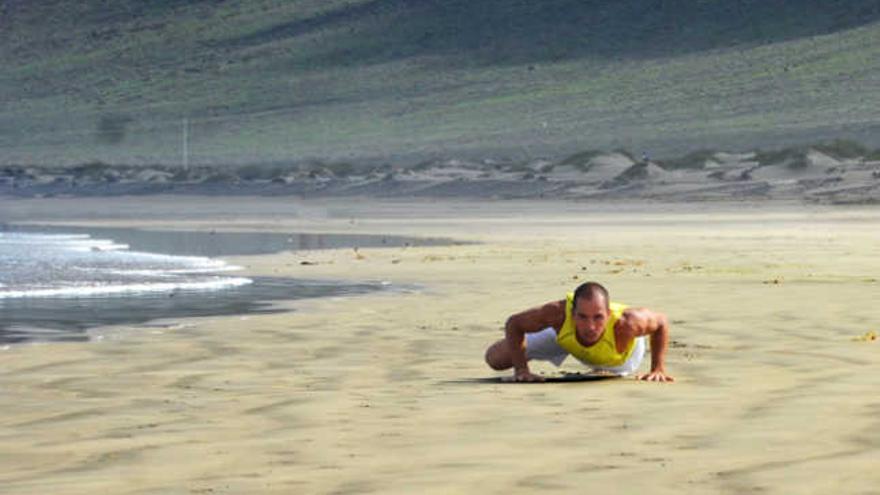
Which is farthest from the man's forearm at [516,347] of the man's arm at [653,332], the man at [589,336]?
the man's arm at [653,332]

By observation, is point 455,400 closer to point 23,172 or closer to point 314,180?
point 314,180

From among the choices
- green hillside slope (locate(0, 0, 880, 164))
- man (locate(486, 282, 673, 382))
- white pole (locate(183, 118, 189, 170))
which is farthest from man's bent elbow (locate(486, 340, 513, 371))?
white pole (locate(183, 118, 189, 170))

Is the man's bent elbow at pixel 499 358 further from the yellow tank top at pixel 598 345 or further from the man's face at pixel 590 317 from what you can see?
the man's face at pixel 590 317

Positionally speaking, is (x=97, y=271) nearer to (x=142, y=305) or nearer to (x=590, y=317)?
(x=142, y=305)

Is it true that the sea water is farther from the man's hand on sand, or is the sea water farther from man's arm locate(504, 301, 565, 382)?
the man's hand on sand

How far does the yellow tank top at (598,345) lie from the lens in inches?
393

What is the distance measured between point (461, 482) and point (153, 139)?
85.3 m

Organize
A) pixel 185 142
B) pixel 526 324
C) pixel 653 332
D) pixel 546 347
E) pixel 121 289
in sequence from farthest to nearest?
pixel 185 142
pixel 121 289
pixel 546 347
pixel 526 324
pixel 653 332

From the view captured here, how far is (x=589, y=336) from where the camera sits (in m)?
9.98

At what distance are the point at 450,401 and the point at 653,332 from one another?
4.31 feet

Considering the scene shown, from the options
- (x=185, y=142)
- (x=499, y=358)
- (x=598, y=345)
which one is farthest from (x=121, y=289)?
(x=185, y=142)

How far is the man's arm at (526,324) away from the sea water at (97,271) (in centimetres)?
791

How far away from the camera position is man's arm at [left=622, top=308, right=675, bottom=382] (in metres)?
9.91

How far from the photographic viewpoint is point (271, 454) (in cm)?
758
